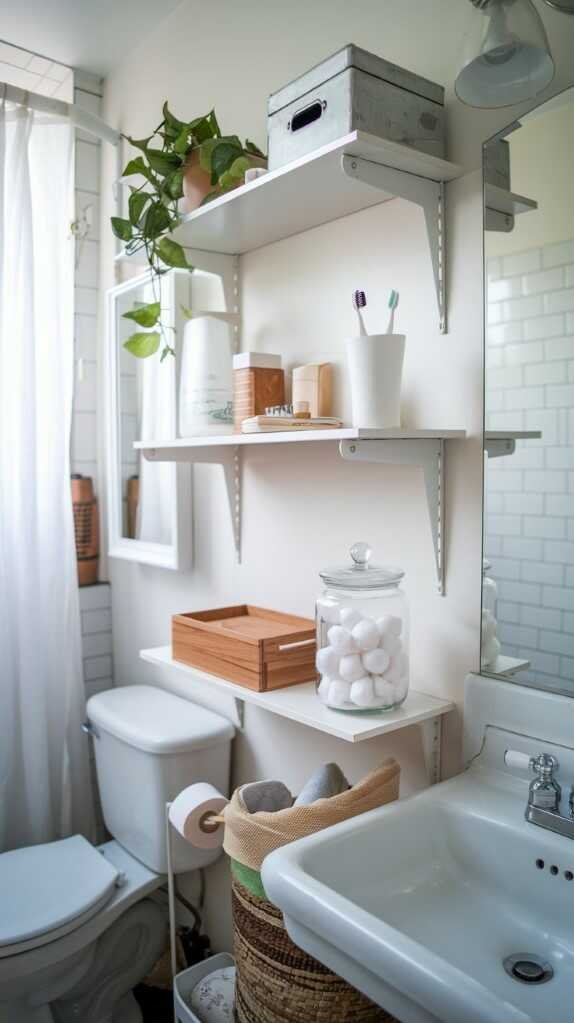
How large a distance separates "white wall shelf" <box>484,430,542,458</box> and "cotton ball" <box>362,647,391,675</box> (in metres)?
0.36

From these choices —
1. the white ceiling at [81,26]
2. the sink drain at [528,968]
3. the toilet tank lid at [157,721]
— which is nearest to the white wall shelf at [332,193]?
the white ceiling at [81,26]

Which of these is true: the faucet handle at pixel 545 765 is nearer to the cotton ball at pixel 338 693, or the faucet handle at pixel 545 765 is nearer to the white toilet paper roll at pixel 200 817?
the cotton ball at pixel 338 693

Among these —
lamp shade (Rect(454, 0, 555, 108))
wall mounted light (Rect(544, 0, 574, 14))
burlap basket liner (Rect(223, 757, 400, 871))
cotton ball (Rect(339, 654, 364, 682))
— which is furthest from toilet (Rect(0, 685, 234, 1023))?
wall mounted light (Rect(544, 0, 574, 14))

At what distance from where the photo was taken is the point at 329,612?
130 cm

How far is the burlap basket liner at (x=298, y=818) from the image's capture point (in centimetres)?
116

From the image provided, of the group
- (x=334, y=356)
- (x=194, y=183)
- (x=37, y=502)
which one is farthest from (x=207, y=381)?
(x=37, y=502)

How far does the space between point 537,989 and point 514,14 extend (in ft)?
4.17

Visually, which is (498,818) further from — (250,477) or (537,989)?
(250,477)

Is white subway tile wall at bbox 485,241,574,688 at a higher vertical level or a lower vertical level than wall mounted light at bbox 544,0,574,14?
lower

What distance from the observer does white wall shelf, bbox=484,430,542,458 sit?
1.16m

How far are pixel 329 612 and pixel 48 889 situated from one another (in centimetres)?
98

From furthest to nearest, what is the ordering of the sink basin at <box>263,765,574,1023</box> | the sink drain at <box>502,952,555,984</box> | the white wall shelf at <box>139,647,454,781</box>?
1. the white wall shelf at <box>139,647,454,781</box>
2. the sink drain at <box>502,952,555,984</box>
3. the sink basin at <box>263,765,574,1023</box>

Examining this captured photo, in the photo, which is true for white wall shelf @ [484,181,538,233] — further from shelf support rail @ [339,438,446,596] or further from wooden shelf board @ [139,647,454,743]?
wooden shelf board @ [139,647,454,743]

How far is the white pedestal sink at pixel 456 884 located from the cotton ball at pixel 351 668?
191mm
